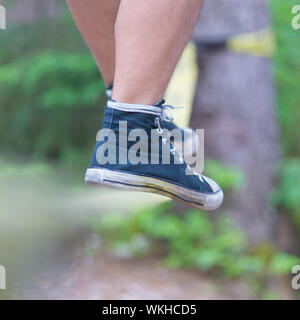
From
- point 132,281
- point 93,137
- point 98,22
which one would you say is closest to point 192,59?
point 93,137

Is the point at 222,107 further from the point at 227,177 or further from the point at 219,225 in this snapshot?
the point at 219,225

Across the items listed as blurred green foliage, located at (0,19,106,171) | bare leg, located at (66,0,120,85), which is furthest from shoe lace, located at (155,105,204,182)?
blurred green foliage, located at (0,19,106,171)

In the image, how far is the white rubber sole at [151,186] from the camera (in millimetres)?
1024

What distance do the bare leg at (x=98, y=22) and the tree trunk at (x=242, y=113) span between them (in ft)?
6.20

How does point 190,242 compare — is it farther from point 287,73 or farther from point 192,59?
point 287,73

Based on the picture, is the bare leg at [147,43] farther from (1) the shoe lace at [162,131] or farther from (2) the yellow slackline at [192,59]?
(2) the yellow slackline at [192,59]

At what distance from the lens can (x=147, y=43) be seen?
39.8 inches

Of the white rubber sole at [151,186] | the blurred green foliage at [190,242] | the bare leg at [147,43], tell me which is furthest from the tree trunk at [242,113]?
the bare leg at [147,43]

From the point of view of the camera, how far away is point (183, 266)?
294cm

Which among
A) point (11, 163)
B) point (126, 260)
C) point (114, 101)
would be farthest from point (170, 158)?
point (11, 163)

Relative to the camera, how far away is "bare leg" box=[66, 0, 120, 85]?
1.26 metres

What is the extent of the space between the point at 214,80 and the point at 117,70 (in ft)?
7.18

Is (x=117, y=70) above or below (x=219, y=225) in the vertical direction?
below
